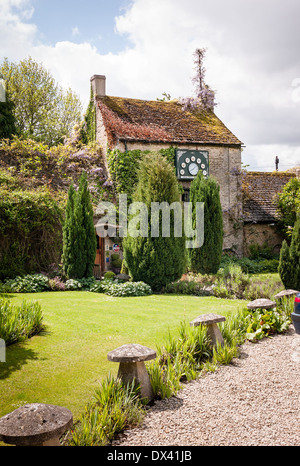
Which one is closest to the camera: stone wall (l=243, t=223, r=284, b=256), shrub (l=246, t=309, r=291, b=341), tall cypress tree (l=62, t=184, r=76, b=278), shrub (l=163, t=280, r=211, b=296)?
shrub (l=246, t=309, r=291, b=341)

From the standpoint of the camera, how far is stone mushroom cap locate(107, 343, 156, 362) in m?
4.59

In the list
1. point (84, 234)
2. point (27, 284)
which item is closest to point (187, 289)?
point (84, 234)

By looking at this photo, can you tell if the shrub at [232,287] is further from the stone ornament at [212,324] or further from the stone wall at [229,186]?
the stone wall at [229,186]

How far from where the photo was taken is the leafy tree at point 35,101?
2647cm

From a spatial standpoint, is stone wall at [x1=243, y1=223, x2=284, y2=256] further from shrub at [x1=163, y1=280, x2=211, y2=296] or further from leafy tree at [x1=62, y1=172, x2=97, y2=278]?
leafy tree at [x1=62, y1=172, x2=97, y2=278]

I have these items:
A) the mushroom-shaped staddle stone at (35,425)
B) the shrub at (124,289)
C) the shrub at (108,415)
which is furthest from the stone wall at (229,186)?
the mushroom-shaped staddle stone at (35,425)

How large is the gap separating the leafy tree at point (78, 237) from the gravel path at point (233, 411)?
8674 millimetres

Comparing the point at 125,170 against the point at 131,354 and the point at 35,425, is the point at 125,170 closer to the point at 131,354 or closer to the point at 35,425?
the point at 131,354

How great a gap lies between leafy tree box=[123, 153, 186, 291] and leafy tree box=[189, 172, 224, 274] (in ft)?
8.61

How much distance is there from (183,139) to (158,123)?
163 cm

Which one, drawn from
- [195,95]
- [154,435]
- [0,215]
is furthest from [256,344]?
[195,95]

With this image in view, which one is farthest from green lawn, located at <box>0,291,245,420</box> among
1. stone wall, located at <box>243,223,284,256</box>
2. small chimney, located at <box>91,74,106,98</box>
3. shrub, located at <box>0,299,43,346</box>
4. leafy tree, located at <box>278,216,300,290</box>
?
small chimney, located at <box>91,74,106,98</box>

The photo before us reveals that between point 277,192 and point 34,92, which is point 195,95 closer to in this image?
point 277,192
